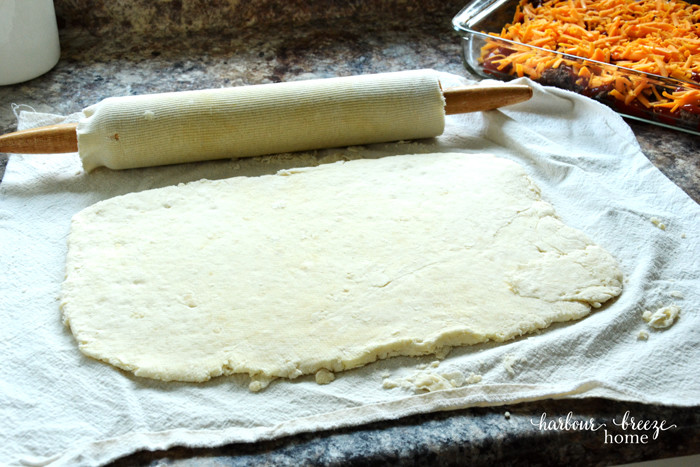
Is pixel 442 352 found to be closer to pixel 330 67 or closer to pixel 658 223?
pixel 658 223

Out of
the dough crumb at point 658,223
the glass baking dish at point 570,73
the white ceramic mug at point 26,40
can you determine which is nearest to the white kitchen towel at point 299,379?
the dough crumb at point 658,223

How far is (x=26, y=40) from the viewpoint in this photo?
158 centimetres

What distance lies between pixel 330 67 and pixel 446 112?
0.46 metres

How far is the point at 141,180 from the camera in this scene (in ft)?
4.41

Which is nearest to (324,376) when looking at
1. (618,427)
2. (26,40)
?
(618,427)

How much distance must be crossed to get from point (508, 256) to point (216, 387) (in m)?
0.54

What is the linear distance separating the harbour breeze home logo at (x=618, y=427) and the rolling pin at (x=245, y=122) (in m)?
0.72

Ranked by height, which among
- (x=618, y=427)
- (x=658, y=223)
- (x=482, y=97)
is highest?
(x=482, y=97)

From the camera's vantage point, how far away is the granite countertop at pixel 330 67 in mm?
927

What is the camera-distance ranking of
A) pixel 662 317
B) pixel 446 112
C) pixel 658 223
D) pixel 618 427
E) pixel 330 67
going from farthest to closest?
1. pixel 330 67
2. pixel 446 112
3. pixel 658 223
4. pixel 662 317
5. pixel 618 427

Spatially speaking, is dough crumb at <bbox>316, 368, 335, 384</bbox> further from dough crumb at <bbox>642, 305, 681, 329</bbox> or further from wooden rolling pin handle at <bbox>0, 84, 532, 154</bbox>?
wooden rolling pin handle at <bbox>0, 84, 532, 154</bbox>

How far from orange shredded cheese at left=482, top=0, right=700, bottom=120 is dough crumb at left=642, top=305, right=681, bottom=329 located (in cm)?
62

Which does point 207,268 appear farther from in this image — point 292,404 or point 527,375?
point 527,375

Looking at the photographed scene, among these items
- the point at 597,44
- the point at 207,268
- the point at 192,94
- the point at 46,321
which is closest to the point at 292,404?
the point at 207,268
